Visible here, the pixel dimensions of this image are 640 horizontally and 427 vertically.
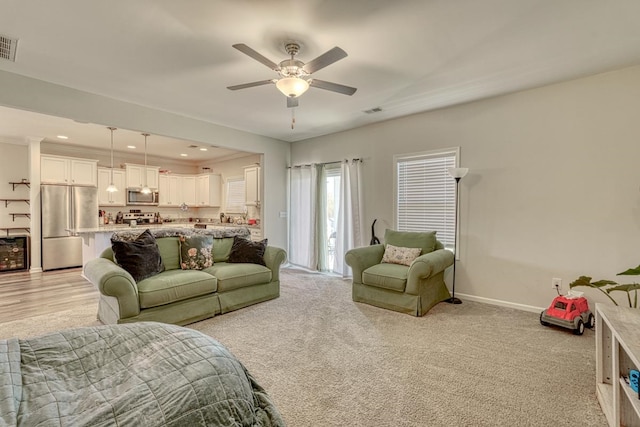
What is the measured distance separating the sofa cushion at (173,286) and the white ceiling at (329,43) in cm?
221

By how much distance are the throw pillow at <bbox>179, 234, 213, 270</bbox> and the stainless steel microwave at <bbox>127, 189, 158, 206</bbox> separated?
450cm

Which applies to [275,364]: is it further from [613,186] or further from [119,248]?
[613,186]

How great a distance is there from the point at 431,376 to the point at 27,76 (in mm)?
4986

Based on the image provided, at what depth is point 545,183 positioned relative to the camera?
359 cm

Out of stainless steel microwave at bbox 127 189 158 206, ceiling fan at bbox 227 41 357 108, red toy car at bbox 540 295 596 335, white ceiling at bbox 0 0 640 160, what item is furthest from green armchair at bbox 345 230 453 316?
stainless steel microwave at bbox 127 189 158 206

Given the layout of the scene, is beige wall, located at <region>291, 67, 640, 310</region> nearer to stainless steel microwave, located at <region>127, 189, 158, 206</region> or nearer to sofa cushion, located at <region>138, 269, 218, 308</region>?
sofa cushion, located at <region>138, 269, 218, 308</region>

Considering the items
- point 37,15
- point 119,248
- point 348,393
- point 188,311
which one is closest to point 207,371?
point 348,393

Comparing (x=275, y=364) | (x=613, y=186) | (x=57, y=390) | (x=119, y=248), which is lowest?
(x=275, y=364)

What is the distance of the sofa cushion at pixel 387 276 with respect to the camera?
11.8ft

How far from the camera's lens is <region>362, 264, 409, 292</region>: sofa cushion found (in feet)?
11.8

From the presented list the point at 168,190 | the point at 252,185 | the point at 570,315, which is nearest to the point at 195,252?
the point at 252,185

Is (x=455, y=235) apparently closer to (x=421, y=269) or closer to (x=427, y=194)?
(x=427, y=194)

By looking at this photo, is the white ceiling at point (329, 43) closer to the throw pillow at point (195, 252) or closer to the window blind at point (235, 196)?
the throw pillow at point (195, 252)

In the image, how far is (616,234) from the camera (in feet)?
10.5
